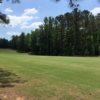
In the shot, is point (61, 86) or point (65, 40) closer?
point (61, 86)

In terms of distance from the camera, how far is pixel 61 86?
16719 millimetres

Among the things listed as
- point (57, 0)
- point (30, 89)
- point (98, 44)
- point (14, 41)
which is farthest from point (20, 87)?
point (14, 41)

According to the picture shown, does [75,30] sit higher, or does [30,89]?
[75,30]

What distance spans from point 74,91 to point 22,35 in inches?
5021

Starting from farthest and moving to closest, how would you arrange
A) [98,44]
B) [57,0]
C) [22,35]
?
1. [22,35]
2. [98,44]
3. [57,0]

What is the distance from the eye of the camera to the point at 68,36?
115 m

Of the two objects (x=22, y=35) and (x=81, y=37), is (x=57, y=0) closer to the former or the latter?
(x=81, y=37)

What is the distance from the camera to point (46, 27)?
404 ft

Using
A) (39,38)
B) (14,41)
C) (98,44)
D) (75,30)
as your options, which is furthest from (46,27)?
(14,41)

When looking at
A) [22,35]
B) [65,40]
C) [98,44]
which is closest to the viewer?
[98,44]

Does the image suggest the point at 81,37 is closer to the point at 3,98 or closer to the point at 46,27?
the point at 46,27

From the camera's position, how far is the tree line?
10788 cm

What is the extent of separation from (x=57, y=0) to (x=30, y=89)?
14.4ft

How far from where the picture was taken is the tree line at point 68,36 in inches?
4247
